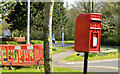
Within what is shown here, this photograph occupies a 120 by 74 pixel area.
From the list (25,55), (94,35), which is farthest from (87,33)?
(25,55)

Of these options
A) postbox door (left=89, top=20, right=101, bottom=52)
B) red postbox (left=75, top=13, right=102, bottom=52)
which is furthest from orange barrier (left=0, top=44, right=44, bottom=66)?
postbox door (left=89, top=20, right=101, bottom=52)

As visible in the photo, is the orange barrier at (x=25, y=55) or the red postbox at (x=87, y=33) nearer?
the red postbox at (x=87, y=33)

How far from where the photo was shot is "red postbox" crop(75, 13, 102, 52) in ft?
15.5

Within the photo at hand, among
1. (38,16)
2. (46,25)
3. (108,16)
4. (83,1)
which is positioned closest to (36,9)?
(38,16)

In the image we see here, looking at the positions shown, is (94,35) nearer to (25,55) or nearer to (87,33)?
(87,33)

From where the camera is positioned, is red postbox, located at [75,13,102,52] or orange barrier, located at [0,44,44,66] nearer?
red postbox, located at [75,13,102,52]

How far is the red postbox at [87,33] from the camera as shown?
186 inches

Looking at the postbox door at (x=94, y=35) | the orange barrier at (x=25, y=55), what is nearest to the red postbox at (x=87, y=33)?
the postbox door at (x=94, y=35)

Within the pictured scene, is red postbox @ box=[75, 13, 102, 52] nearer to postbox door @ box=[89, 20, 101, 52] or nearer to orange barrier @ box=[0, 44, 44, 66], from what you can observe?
postbox door @ box=[89, 20, 101, 52]

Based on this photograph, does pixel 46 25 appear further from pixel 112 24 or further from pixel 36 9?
pixel 112 24

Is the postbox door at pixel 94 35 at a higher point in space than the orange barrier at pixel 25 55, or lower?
higher

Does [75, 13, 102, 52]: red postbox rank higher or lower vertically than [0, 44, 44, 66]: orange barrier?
higher

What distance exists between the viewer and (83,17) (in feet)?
15.7

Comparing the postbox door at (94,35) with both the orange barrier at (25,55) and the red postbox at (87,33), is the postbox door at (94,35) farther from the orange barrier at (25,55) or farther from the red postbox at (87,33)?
the orange barrier at (25,55)
